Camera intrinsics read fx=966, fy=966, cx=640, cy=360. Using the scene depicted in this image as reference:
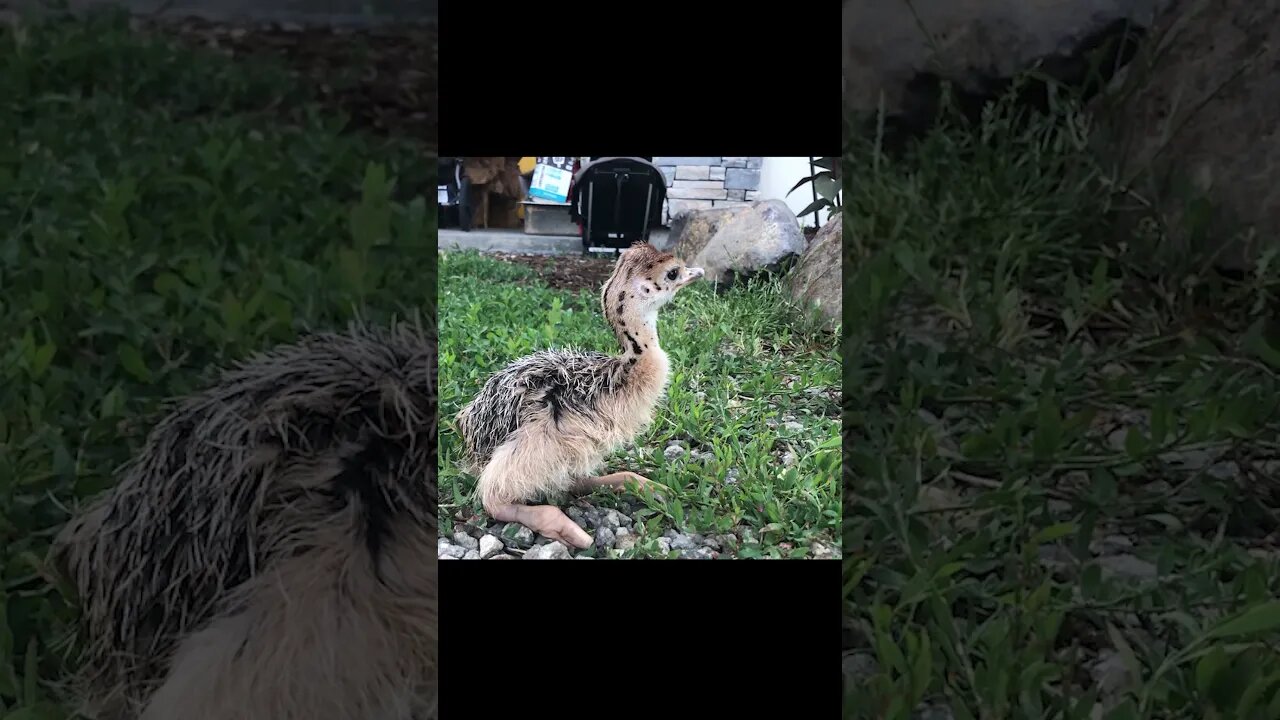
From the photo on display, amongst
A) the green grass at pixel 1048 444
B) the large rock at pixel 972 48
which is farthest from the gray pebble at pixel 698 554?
the large rock at pixel 972 48

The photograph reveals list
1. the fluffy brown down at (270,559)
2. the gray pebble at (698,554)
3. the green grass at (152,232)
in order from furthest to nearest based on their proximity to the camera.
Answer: the gray pebble at (698,554) → the green grass at (152,232) → the fluffy brown down at (270,559)

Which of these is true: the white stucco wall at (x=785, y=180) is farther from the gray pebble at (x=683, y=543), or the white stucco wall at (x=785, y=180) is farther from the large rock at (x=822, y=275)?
the gray pebble at (x=683, y=543)

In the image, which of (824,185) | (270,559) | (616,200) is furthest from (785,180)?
(270,559)

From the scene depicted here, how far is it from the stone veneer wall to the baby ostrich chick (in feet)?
0.20

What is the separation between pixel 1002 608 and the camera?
660 millimetres

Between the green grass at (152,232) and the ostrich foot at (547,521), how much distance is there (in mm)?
202

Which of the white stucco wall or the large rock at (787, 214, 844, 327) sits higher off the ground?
the white stucco wall

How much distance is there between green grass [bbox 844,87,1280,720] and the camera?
0.61 meters

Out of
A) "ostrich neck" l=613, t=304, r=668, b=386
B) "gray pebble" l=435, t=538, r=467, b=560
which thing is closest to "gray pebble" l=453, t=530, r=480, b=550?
"gray pebble" l=435, t=538, r=467, b=560

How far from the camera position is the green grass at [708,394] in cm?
85

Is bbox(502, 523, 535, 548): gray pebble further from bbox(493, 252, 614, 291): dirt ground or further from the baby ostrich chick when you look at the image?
bbox(493, 252, 614, 291): dirt ground

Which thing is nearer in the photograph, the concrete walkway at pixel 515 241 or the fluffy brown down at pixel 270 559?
the fluffy brown down at pixel 270 559

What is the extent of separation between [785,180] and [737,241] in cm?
→ 7

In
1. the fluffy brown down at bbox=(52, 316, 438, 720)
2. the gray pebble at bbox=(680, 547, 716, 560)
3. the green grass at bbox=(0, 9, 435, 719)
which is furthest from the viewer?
the gray pebble at bbox=(680, 547, 716, 560)
